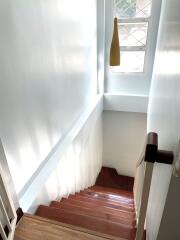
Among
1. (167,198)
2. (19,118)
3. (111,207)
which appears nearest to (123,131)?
(111,207)

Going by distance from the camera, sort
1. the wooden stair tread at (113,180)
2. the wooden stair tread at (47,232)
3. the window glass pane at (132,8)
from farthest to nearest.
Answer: the wooden stair tread at (113,180), the window glass pane at (132,8), the wooden stair tread at (47,232)

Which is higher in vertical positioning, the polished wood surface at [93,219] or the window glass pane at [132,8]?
the window glass pane at [132,8]

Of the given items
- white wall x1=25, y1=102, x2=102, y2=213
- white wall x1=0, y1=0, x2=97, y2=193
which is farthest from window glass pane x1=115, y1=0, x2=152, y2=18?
white wall x1=25, y1=102, x2=102, y2=213

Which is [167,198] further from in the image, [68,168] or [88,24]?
[88,24]

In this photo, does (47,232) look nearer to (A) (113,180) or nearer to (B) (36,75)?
(B) (36,75)

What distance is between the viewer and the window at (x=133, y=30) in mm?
2781

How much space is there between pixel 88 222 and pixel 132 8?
2860 millimetres

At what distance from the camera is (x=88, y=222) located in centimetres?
164

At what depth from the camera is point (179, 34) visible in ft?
2.78

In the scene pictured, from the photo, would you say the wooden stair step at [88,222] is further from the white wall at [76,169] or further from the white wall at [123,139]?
the white wall at [123,139]

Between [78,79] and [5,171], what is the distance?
1.45 meters

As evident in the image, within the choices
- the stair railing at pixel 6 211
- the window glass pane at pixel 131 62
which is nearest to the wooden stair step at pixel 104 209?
the stair railing at pixel 6 211

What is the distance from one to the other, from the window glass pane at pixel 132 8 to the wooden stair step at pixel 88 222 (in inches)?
109

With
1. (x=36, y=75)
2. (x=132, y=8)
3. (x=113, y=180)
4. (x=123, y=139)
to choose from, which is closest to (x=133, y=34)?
(x=132, y=8)
